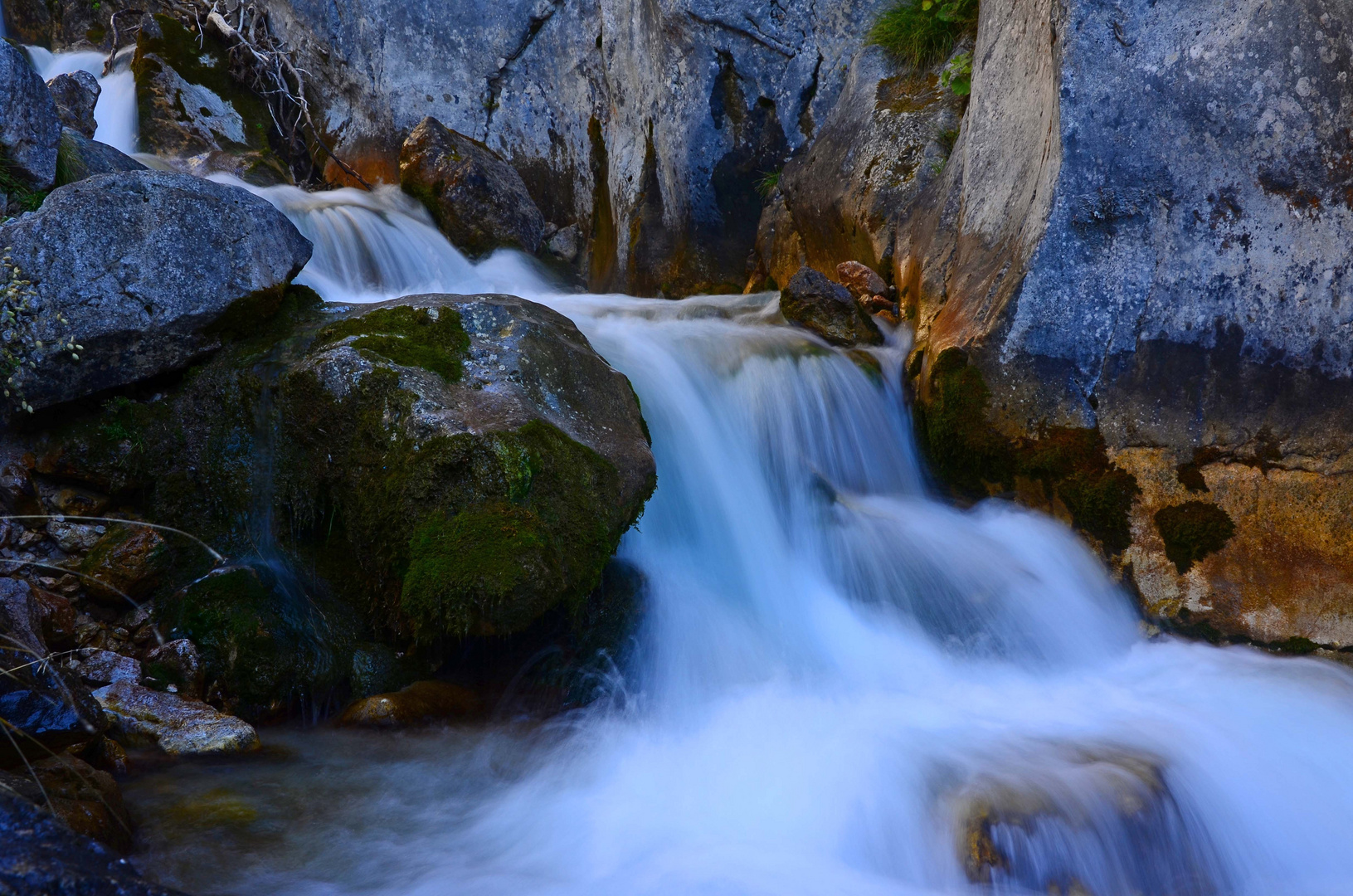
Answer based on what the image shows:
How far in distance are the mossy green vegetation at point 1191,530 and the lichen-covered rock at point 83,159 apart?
5970mm

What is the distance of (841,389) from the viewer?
560cm

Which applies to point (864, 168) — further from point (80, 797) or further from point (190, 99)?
point (190, 99)

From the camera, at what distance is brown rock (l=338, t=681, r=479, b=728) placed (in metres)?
3.55

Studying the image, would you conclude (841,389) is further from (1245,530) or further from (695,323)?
(1245,530)

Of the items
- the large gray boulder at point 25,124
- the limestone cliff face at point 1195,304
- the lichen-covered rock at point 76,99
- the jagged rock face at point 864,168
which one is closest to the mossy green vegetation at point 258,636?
the large gray boulder at point 25,124

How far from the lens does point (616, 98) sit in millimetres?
9898

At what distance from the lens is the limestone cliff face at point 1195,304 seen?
4191 millimetres

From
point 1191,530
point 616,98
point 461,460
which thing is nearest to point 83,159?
point 461,460

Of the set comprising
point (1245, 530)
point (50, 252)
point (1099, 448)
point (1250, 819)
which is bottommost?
point (1250, 819)

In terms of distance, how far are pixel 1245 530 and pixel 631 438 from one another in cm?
316

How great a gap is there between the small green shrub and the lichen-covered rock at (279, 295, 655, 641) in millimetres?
4611

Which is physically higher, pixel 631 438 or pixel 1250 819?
pixel 631 438

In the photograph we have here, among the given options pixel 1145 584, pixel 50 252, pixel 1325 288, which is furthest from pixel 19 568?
pixel 1325 288

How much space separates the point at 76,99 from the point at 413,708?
21.0ft
